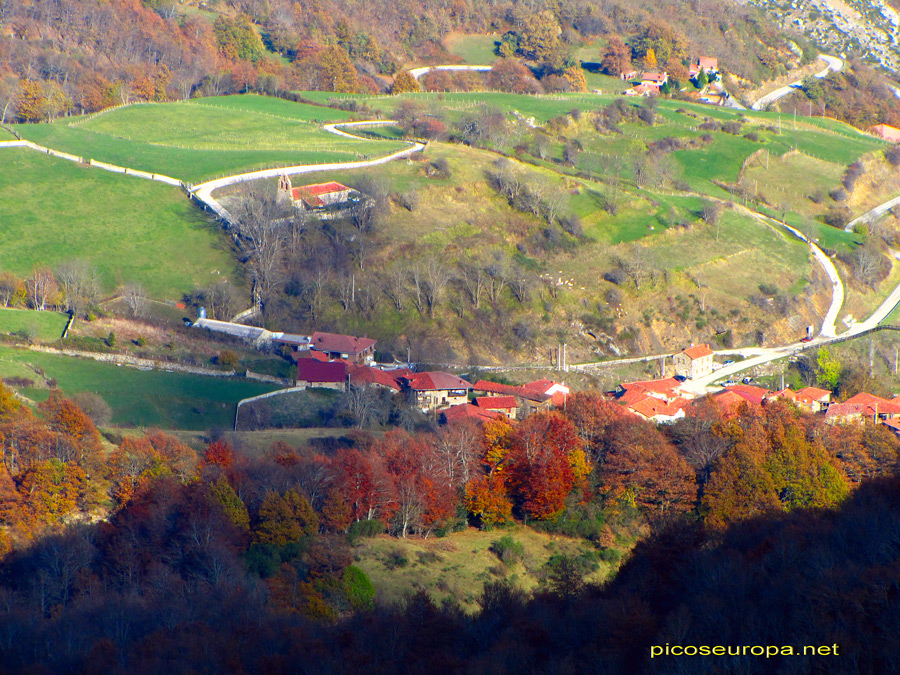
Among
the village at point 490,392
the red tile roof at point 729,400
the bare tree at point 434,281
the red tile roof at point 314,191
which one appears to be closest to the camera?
the red tile roof at point 729,400

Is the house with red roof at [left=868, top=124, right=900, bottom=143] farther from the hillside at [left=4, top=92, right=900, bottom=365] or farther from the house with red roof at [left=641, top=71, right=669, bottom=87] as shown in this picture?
the house with red roof at [left=641, top=71, right=669, bottom=87]

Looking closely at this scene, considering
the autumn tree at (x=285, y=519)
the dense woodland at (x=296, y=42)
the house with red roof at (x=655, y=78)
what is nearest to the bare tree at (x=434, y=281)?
the autumn tree at (x=285, y=519)

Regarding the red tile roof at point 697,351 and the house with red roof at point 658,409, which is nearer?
the house with red roof at point 658,409

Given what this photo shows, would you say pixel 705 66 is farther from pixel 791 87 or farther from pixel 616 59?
pixel 791 87

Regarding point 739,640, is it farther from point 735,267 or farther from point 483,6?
point 483,6

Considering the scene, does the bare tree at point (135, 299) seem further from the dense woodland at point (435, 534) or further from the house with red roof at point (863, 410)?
the house with red roof at point (863, 410)

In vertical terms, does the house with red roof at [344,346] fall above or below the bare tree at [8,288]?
below

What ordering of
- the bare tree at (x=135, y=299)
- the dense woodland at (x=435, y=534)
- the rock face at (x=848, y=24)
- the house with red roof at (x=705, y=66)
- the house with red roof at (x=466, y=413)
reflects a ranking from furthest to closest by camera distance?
the rock face at (x=848, y=24) < the house with red roof at (x=705, y=66) < the bare tree at (x=135, y=299) < the house with red roof at (x=466, y=413) < the dense woodland at (x=435, y=534)
